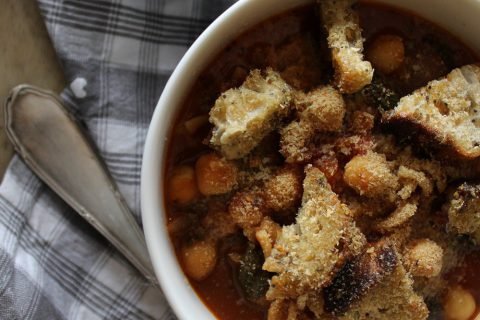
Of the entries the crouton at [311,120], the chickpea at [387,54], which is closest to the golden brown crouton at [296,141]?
the crouton at [311,120]

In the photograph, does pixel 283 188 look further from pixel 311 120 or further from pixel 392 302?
pixel 392 302

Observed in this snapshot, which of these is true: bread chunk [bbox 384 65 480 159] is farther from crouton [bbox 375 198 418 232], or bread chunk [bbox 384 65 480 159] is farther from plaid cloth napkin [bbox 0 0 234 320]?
plaid cloth napkin [bbox 0 0 234 320]

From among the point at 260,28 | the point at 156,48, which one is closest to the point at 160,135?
the point at 260,28

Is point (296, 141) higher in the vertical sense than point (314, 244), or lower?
higher

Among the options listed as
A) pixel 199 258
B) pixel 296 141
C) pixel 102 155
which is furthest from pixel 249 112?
pixel 102 155

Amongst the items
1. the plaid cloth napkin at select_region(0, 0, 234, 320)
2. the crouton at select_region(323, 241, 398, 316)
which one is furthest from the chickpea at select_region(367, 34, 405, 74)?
the plaid cloth napkin at select_region(0, 0, 234, 320)

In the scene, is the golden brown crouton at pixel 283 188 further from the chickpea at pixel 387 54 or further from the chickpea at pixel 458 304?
the chickpea at pixel 458 304
